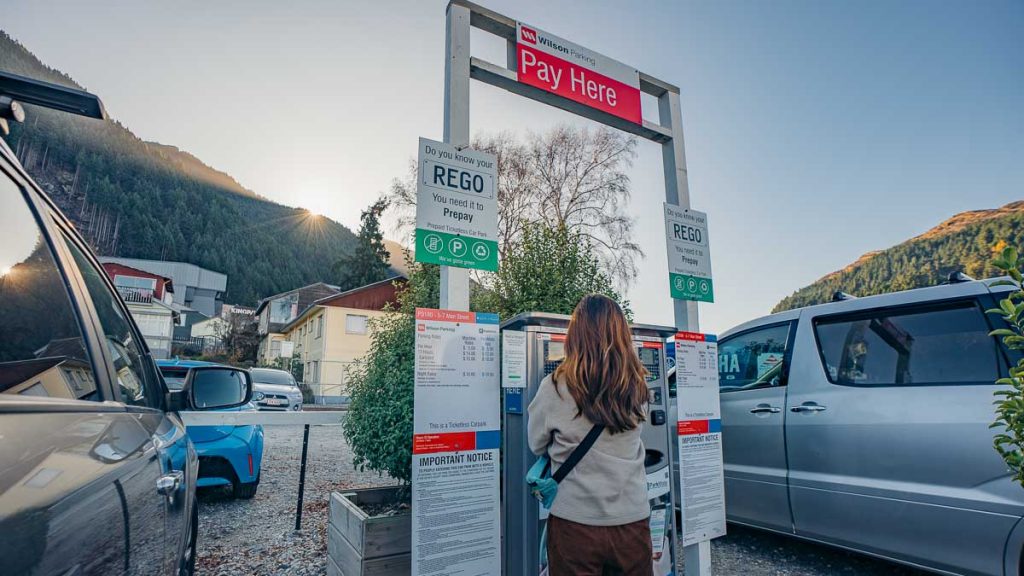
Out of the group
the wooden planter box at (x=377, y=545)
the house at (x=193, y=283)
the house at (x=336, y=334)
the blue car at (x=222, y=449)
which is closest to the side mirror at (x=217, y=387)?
the wooden planter box at (x=377, y=545)

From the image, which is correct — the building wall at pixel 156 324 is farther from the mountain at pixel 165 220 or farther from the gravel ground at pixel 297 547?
the mountain at pixel 165 220

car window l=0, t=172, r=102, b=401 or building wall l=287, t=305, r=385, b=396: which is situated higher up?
building wall l=287, t=305, r=385, b=396

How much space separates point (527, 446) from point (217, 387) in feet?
5.18

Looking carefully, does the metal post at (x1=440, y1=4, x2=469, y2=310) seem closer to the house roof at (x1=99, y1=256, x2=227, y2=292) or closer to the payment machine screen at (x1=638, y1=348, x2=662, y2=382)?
the payment machine screen at (x1=638, y1=348, x2=662, y2=382)

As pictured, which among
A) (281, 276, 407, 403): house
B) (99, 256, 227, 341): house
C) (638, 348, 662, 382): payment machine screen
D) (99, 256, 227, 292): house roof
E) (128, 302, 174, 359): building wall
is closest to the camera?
(638, 348, 662, 382): payment machine screen

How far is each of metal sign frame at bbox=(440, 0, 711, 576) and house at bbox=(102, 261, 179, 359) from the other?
40.6 metres

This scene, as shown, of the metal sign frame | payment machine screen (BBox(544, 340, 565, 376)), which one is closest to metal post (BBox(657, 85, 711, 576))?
the metal sign frame

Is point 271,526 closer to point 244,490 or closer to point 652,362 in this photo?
point 244,490

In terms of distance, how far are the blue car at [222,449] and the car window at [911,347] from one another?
209 inches

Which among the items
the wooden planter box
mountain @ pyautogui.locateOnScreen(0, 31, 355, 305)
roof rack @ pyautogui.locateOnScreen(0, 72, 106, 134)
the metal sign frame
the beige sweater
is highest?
mountain @ pyautogui.locateOnScreen(0, 31, 355, 305)

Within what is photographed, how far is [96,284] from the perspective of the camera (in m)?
1.66

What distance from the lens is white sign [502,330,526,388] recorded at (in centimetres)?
296

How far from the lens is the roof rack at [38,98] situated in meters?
1.05

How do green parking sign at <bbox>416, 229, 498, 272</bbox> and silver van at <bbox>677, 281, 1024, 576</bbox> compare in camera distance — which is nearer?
green parking sign at <bbox>416, 229, 498, 272</bbox>
